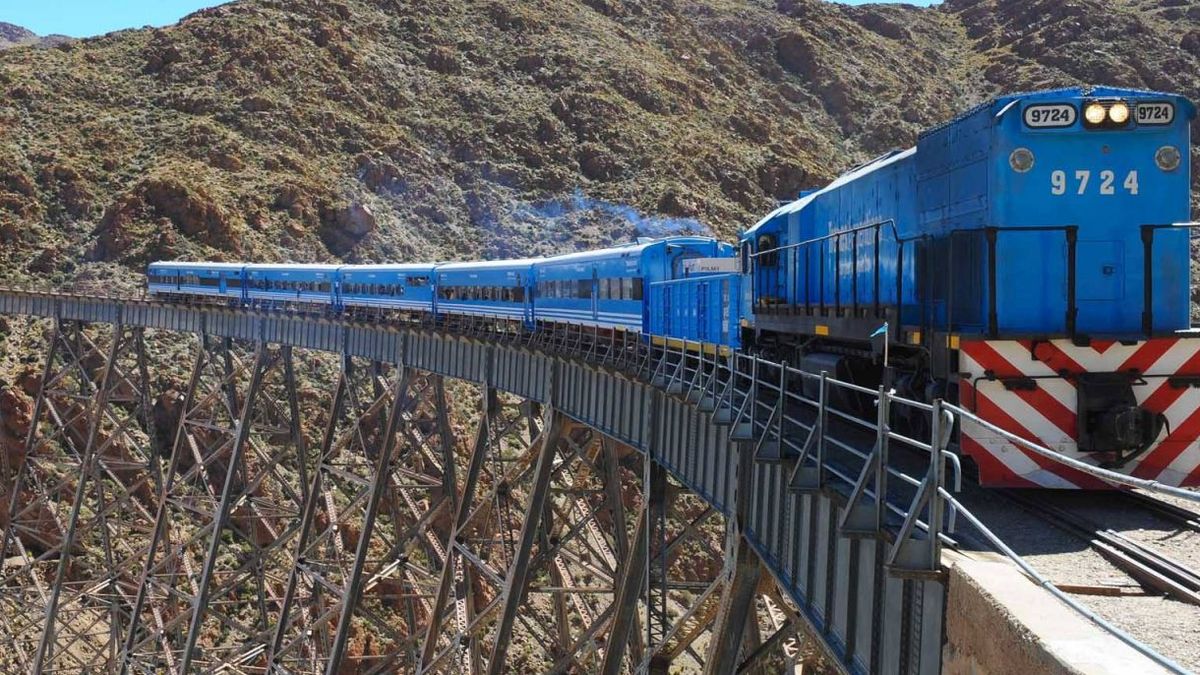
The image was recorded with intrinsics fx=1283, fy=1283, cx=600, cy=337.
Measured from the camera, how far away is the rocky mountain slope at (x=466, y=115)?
53.1m

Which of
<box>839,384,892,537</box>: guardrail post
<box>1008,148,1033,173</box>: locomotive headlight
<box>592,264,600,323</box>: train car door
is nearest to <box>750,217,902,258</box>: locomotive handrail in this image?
<box>1008,148,1033,173</box>: locomotive headlight

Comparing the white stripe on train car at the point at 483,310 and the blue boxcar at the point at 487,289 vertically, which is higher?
the blue boxcar at the point at 487,289

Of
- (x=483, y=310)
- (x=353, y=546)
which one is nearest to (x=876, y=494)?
(x=483, y=310)

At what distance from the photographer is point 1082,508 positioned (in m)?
7.97

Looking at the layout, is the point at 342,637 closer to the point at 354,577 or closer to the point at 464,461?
the point at 354,577

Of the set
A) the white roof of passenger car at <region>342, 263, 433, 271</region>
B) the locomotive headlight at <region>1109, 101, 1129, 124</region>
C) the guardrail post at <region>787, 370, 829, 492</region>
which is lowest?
the guardrail post at <region>787, 370, 829, 492</region>

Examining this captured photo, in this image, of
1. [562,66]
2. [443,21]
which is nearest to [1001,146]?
[562,66]

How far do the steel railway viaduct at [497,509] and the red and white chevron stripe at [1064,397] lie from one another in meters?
0.60

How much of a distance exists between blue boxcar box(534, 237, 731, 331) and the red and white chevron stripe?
13.2 m

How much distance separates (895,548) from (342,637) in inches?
616

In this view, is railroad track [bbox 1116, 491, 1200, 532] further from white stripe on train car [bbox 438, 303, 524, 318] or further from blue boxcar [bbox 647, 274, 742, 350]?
white stripe on train car [bbox 438, 303, 524, 318]

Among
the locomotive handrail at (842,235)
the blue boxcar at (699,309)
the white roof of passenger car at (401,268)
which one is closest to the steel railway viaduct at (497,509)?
the blue boxcar at (699,309)

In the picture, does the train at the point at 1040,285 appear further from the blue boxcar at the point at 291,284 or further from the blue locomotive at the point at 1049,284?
the blue boxcar at the point at 291,284

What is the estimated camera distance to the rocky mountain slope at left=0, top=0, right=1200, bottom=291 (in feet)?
174
